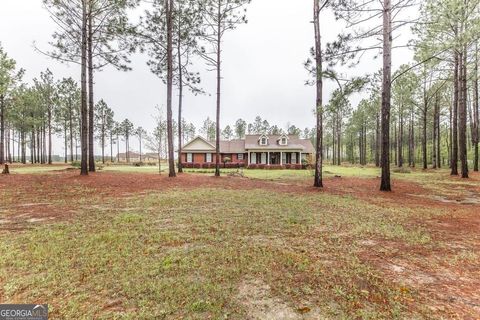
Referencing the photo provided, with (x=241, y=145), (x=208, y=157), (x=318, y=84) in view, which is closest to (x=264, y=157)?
(x=241, y=145)

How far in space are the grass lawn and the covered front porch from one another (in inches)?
1129

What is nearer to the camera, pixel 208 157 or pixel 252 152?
pixel 252 152

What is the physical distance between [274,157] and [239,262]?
33699 mm

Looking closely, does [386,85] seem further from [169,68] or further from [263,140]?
[263,140]

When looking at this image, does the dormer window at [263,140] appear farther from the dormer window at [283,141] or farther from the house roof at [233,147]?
the house roof at [233,147]

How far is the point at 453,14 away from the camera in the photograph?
1292 centimetres

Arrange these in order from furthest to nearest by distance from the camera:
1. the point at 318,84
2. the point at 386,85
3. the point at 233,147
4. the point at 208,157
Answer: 1. the point at 233,147
2. the point at 208,157
3. the point at 318,84
4. the point at 386,85

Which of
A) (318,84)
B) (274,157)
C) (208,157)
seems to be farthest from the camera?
(208,157)

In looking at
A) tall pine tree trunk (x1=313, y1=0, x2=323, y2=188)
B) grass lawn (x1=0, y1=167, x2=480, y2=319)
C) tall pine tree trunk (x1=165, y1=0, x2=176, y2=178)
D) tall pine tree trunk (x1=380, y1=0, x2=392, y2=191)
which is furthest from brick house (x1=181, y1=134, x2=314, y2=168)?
grass lawn (x1=0, y1=167, x2=480, y2=319)

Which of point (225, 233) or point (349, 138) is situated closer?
point (225, 233)

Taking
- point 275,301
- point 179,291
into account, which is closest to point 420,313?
point 275,301

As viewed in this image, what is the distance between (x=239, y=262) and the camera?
12.4 feet

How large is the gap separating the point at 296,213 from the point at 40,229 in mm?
6470

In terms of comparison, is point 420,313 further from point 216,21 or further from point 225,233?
point 216,21
